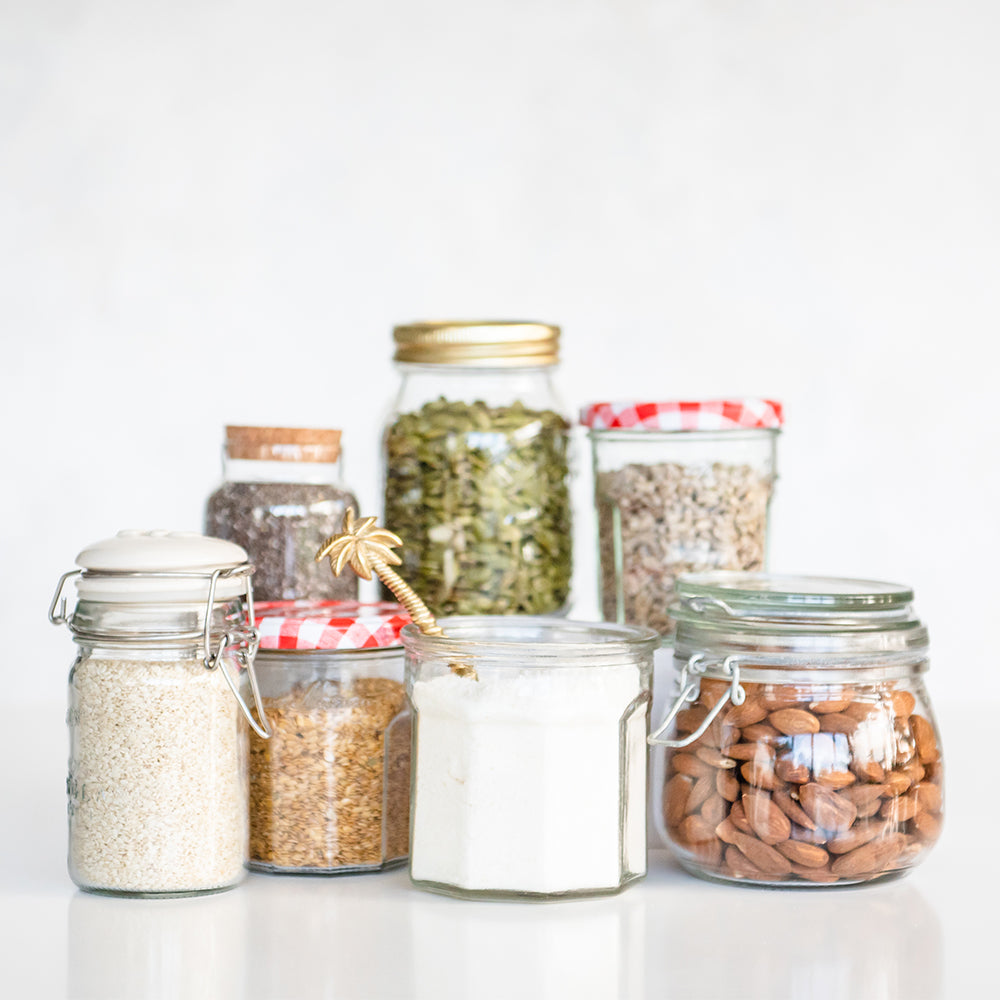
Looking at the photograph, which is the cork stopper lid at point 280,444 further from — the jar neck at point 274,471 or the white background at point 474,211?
the white background at point 474,211

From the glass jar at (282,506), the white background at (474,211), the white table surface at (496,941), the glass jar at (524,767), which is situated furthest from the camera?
the white background at (474,211)

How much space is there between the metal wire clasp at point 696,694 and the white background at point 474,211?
3.76 feet

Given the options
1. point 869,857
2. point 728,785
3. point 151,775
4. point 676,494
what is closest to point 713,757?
point 728,785

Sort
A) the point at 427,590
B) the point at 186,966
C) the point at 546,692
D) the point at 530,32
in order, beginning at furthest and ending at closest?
1. the point at 530,32
2. the point at 427,590
3. the point at 546,692
4. the point at 186,966

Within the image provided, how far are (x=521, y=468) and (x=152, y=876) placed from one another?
477 millimetres

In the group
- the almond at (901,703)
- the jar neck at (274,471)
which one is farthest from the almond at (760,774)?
the jar neck at (274,471)

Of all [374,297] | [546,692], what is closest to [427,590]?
[546,692]

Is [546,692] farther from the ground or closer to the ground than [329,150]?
closer to the ground

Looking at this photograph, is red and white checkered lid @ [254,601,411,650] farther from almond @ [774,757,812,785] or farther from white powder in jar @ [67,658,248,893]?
almond @ [774,757,812,785]

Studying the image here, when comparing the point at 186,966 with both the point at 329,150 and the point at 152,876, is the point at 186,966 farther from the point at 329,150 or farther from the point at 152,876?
the point at 329,150

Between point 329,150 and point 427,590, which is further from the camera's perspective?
point 329,150

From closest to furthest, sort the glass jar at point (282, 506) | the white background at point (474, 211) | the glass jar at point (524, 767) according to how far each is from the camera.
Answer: the glass jar at point (524, 767), the glass jar at point (282, 506), the white background at point (474, 211)

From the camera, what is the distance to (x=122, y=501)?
2.27m

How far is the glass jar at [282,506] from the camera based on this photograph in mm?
1269
